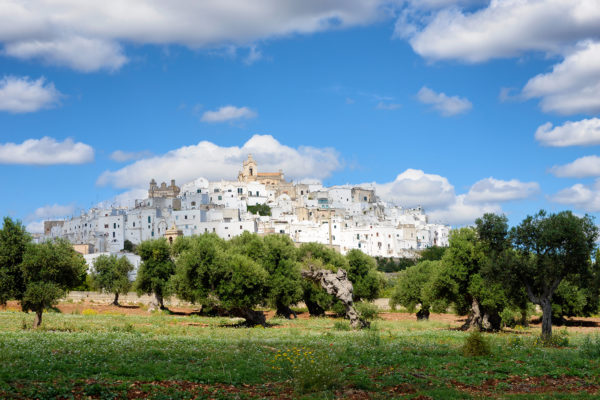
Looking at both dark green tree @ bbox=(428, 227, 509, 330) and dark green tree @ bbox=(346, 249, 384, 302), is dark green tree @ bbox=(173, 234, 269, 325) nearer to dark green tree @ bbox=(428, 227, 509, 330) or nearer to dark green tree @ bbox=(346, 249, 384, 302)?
dark green tree @ bbox=(428, 227, 509, 330)

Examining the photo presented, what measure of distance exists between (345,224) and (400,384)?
505ft

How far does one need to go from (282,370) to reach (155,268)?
44.6 metres

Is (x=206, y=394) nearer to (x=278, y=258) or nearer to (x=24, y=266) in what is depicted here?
(x=24, y=266)

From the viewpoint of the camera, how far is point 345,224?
6742 inches

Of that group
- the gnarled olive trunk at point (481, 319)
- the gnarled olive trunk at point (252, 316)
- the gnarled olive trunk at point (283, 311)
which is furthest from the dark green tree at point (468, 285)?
the gnarled olive trunk at point (283, 311)

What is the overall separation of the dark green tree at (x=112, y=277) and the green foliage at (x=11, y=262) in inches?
1456

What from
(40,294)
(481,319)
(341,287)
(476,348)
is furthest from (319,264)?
(476,348)

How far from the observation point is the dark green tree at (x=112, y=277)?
7225 centimetres

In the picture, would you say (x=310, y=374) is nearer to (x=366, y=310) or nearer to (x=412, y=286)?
(x=366, y=310)

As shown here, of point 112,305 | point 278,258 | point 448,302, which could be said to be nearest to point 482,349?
point 448,302

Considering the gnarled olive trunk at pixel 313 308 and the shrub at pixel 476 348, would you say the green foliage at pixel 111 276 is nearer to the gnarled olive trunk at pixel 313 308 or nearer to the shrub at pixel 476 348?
the gnarled olive trunk at pixel 313 308

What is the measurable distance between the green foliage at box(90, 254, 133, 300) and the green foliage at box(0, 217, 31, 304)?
3698 centimetres

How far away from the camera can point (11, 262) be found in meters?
35.2

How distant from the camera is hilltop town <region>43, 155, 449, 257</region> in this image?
15375 centimetres
